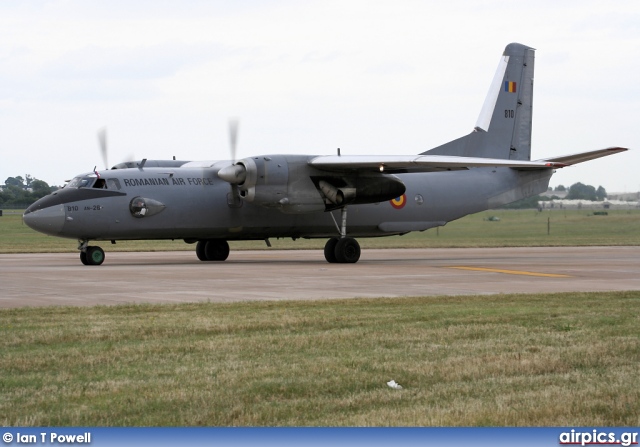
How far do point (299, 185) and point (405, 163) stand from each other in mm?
3389

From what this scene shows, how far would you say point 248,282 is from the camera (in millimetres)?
19766

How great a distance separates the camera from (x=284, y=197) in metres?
27.1

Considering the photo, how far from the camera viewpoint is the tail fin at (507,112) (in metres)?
33.2

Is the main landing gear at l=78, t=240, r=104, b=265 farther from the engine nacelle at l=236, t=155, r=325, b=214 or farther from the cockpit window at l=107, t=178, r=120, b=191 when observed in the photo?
the engine nacelle at l=236, t=155, r=325, b=214

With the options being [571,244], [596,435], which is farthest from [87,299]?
[571,244]

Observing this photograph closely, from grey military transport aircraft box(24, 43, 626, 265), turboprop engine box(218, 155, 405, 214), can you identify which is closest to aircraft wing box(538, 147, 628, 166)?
grey military transport aircraft box(24, 43, 626, 265)

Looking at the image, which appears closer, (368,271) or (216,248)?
(368,271)

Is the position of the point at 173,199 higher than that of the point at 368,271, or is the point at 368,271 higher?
the point at 173,199

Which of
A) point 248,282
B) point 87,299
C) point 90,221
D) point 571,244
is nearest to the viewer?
point 87,299

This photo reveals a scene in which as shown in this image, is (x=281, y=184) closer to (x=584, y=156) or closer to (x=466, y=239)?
(x=584, y=156)

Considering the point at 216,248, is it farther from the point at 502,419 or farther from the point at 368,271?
the point at 502,419

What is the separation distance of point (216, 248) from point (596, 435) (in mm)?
24735

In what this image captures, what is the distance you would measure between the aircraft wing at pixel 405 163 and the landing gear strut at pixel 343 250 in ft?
6.57

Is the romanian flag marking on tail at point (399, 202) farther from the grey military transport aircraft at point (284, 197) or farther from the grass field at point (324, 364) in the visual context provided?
the grass field at point (324, 364)
